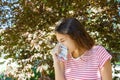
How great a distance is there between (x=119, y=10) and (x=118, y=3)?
0.32ft

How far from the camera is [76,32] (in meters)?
2.89

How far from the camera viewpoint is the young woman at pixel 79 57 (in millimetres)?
2889

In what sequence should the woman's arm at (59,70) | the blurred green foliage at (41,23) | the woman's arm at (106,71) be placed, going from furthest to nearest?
the blurred green foliage at (41,23) < the woman's arm at (59,70) < the woman's arm at (106,71)

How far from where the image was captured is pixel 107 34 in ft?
16.8

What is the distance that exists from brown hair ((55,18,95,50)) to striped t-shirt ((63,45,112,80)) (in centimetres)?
7

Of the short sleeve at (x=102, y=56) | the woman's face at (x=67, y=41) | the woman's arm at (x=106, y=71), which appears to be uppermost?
the woman's face at (x=67, y=41)

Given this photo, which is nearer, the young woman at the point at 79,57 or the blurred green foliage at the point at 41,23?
the young woman at the point at 79,57

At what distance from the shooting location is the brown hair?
2.88m

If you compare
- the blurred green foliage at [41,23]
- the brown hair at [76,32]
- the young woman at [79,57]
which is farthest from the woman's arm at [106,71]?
the blurred green foliage at [41,23]

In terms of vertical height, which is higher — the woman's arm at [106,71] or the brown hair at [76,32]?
the brown hair at [76,32]

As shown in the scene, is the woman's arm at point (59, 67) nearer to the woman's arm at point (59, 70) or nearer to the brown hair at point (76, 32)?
the woman's arm at point (59, 70)

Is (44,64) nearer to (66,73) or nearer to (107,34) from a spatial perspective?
(107,34)

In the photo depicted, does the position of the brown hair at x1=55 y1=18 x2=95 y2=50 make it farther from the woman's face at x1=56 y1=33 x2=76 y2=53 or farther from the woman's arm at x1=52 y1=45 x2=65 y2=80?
the woman's arm at x1=52 y1=45 x2=65 y2=80

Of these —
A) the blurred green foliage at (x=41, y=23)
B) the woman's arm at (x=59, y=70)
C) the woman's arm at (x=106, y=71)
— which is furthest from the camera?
the blurred green foliage at (x=41, y=23)
